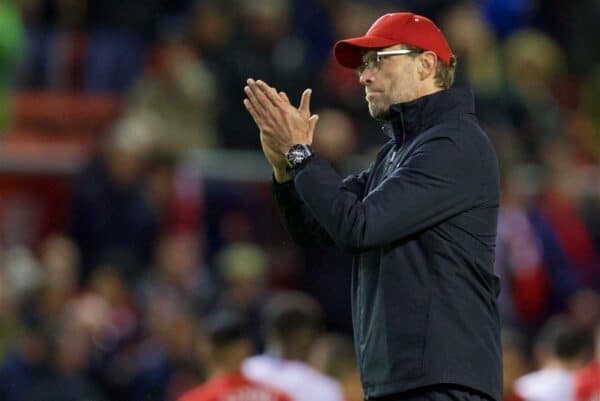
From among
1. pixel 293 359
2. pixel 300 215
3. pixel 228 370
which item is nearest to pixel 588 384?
pixel 293 359

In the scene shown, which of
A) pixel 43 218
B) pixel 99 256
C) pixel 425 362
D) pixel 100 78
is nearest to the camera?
pixel 425 362

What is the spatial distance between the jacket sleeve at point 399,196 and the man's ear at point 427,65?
0.26m

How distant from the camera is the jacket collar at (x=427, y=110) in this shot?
172 inches

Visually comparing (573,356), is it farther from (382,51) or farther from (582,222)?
(382,51)

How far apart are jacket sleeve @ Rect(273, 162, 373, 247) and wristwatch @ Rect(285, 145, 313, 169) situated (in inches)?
11.8

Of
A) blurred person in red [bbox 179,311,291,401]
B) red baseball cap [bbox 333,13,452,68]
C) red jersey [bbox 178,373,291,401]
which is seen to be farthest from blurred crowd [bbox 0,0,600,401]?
red baseball cap [bbox 333,13,452,68]

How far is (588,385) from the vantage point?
24.3ft

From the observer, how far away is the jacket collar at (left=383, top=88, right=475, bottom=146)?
4375mm

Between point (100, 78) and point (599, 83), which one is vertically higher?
point (100, 78)

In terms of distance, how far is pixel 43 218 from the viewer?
10.2m

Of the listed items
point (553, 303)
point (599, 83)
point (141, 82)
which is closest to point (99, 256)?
point (141, 82)

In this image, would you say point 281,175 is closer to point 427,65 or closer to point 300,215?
point 300,215

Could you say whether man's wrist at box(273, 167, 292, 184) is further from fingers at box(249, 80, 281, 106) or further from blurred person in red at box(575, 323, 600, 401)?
Result: blurred person in red at box(575, 323, 600, 401)

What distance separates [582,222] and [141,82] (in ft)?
10.5
